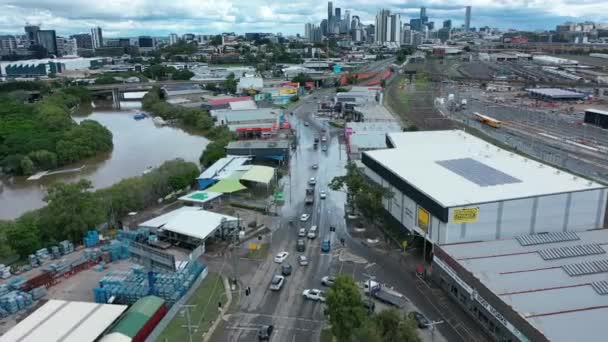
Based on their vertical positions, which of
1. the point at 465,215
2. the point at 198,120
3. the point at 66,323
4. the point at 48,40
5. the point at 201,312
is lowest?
the point at 201,312

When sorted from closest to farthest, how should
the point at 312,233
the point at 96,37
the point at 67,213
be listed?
1. the point at 67,213
2. the point at 312,233
3. the point at 96,37

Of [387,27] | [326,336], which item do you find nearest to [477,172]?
[326,336]

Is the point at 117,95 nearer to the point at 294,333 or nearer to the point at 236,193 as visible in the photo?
the point at 236,193

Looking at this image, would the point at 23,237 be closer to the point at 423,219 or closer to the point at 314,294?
the point at 314,294

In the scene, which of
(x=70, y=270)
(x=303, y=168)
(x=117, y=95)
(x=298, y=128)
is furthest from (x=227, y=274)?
(x=117, y=95)

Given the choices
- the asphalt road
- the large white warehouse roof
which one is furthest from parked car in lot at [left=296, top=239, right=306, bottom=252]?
the large white warehouse roof

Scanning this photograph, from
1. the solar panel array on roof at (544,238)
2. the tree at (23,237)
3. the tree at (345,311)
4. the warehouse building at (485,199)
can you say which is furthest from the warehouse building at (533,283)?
the tree at (23,237)

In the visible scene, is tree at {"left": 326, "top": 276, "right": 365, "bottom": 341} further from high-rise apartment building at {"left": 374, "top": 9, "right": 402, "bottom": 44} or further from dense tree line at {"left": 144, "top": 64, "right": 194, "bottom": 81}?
high-rise apartment building at {"left": 374, "top": 9, "right": 402, "bottom": 44}
